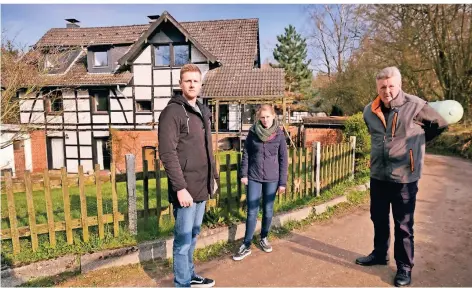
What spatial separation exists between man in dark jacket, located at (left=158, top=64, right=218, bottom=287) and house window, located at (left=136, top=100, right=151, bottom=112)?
1522 cm

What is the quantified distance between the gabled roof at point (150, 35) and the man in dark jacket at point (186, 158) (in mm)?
13902

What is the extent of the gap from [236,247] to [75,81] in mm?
15973

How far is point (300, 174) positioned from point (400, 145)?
2704mm

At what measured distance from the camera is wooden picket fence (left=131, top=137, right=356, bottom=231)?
4281 mm

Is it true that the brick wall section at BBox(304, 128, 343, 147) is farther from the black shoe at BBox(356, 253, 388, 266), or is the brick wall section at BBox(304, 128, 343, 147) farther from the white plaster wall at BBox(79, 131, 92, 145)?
the white plaster wall at BBox(79, 131, 92, 145)

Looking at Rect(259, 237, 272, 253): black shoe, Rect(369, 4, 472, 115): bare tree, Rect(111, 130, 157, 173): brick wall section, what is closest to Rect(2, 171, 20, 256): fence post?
Rect(259, 237, 272, 253): black shoe

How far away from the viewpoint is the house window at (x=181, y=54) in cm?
1684

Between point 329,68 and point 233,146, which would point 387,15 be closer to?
point 233,146

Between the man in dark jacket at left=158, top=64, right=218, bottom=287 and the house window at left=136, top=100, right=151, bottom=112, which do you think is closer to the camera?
the man in dark jacket at left=158, top=64, right=218, bottom=287

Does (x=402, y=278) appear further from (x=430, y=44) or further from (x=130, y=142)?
(x=430, y=44)

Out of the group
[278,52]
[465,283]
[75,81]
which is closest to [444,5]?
[465,283]

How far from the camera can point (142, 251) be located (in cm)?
374

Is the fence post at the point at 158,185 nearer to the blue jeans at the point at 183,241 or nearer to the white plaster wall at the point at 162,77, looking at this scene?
the blue jeans at the point at 183,241

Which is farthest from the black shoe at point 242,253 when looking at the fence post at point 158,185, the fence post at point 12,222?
the fence post at point 12,222
